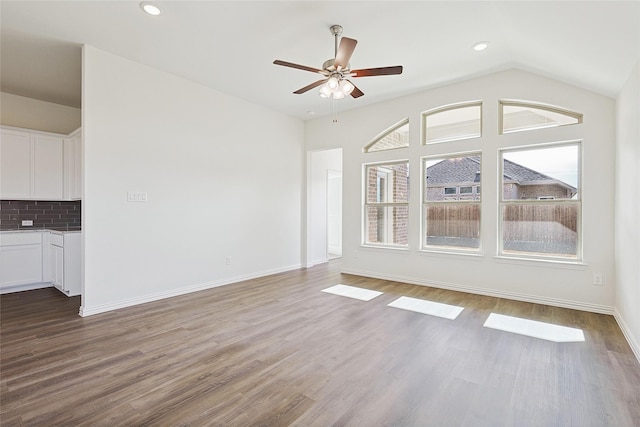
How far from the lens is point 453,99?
4570 mm

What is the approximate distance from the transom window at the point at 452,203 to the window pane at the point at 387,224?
370mm

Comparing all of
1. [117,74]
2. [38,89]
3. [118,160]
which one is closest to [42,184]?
[38,89]

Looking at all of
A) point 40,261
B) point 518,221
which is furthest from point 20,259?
point 518,221

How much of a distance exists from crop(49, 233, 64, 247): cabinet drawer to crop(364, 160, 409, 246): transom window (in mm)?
4740

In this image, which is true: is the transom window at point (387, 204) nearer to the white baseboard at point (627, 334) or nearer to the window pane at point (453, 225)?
the window pane at point (453, 225)

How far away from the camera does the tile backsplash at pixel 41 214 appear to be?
468cm

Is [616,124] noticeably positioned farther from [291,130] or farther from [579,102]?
[291,130]

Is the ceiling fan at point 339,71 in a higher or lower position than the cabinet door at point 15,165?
higher

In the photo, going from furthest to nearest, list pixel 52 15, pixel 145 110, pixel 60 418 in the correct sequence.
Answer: pixel 145 110 < pixel 52 15 < pixel 60 418

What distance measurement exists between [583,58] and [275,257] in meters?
5.05

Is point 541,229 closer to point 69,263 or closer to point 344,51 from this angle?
point 344,51

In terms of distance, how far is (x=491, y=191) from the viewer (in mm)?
4305

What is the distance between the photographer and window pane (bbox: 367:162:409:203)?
5262mm

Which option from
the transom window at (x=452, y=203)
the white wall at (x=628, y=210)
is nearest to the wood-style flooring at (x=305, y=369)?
the white wall at (x=628, y=210)
